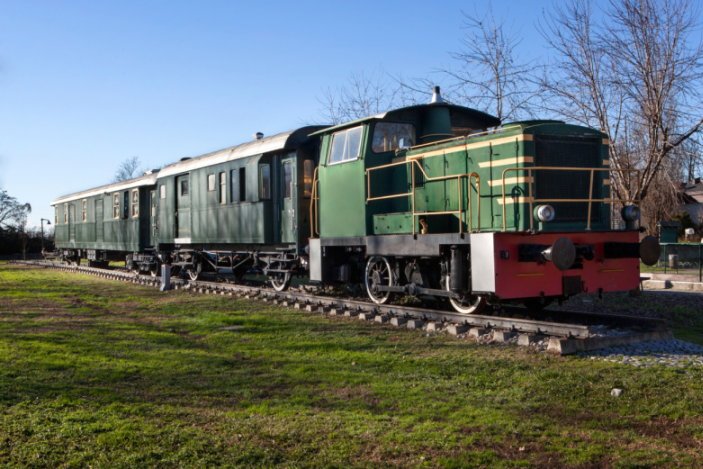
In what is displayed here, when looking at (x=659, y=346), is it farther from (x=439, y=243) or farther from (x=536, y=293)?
(x=439, y=243)

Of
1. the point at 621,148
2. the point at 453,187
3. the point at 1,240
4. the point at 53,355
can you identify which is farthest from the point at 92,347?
the point at 1,240

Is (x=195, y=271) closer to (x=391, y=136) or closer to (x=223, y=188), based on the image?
(x=223, y=188)

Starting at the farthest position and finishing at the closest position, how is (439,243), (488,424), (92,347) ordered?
(439,243) → (92,347) → (488,424)

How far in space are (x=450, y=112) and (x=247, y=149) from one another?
5732 millimetres

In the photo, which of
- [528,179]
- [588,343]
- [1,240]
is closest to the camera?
[588,343]

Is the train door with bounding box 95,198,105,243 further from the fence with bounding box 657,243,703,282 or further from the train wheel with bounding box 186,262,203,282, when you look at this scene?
the fence with bounding box 657,243,703,282

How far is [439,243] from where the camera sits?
32.1 ft

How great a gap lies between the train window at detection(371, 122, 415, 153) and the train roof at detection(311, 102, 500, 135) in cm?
16

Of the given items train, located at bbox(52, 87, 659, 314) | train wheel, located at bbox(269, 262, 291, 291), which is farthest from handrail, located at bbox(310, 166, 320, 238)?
train wheel, located at bbox(269, 262, 291, 291)

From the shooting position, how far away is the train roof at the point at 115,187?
2288 centimetres

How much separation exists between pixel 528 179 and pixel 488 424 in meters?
4.79

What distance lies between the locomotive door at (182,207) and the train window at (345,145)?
770cm

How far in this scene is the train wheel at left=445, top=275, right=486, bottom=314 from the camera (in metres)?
9.89

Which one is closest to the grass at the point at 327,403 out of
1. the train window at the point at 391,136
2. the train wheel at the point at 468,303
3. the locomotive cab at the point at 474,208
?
the train wheel at the point at 468,303
